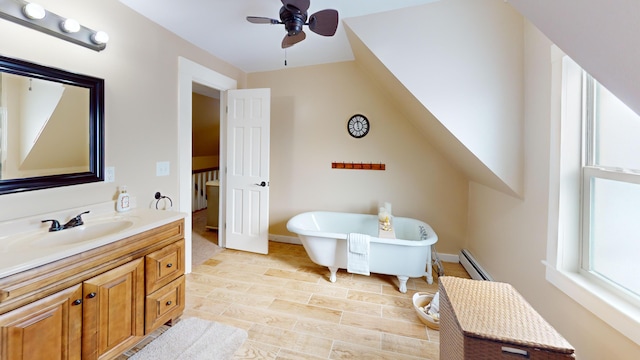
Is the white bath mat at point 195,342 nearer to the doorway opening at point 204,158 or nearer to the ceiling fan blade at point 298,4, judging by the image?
the doorway opening at point 204,158

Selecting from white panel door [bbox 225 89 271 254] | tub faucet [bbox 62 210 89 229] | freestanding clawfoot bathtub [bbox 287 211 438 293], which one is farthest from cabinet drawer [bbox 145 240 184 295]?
white panel door [bbox 225 89 271 254]

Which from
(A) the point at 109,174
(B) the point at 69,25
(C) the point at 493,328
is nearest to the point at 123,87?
(B) the point at 69,25

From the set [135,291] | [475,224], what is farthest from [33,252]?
[475,224]

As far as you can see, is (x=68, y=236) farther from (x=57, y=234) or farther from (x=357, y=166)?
(x=357, y=166)

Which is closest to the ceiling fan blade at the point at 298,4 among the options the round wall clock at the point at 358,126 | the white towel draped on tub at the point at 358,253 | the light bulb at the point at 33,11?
the light bulb at the point at 33,11

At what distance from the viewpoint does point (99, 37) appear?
176 centimetres

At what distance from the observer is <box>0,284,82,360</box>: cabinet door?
1.02 m

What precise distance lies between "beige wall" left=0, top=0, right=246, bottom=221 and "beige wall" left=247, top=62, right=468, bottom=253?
138cm

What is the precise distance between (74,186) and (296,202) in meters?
2.37

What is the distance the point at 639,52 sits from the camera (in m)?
0.60

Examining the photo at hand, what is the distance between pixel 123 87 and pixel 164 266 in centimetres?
148

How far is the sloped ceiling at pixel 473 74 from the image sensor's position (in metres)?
1.84

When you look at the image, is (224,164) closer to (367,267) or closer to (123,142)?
(123,142)

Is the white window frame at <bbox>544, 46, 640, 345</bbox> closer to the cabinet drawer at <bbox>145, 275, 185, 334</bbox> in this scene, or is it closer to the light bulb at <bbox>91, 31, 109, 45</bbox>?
the cabinet drawer at <bbox>145, 275, 185, 334</bbox>
